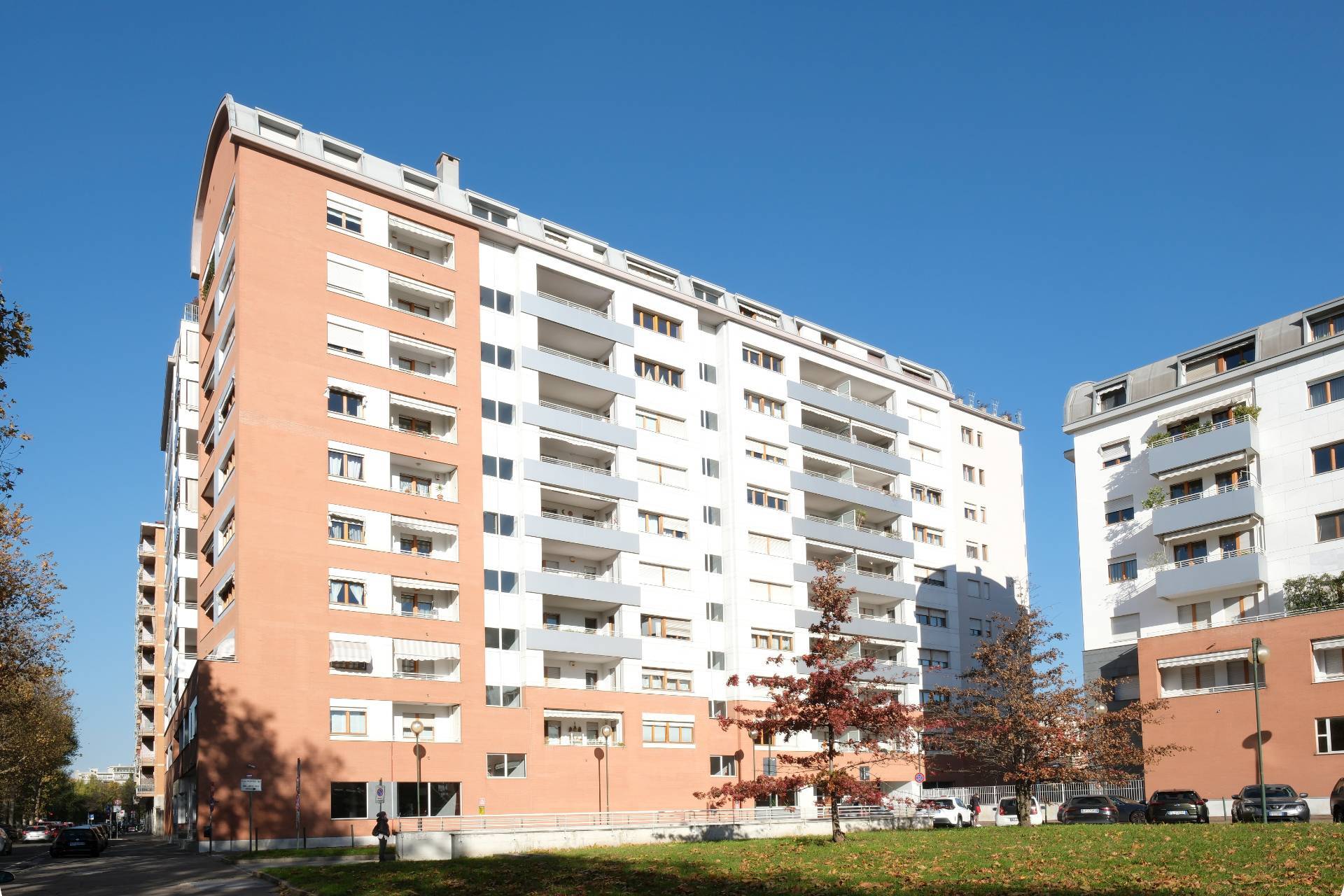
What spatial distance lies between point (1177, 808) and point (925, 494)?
46519mm

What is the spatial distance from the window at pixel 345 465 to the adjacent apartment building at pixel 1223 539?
42.5 m

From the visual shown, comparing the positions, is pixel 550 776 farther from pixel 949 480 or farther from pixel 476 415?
pixel 949 480

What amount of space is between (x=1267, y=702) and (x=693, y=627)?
100 feet

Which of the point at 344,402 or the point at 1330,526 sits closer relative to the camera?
the point at 344,402

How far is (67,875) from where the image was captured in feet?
127

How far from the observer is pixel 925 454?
90.8m

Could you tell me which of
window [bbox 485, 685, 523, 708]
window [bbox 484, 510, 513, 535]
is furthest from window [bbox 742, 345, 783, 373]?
window [bbox 485, 685, 523, 708]

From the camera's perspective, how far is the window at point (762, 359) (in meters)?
79.0

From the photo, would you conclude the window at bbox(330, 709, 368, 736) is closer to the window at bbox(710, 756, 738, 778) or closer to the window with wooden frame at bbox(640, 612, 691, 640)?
the window with wooden frame at bbox(640, 612, 691, 640)

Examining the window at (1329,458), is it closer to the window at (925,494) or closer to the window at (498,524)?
the window at (925,494)

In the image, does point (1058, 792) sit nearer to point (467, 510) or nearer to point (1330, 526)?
point (1330, 526)

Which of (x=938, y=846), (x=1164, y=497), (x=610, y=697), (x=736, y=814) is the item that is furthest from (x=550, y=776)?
(x=1164, y=497)

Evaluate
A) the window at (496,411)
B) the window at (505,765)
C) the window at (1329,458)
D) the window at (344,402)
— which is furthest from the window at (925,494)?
the window at (344,402)

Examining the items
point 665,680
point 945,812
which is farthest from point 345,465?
point 945,812
